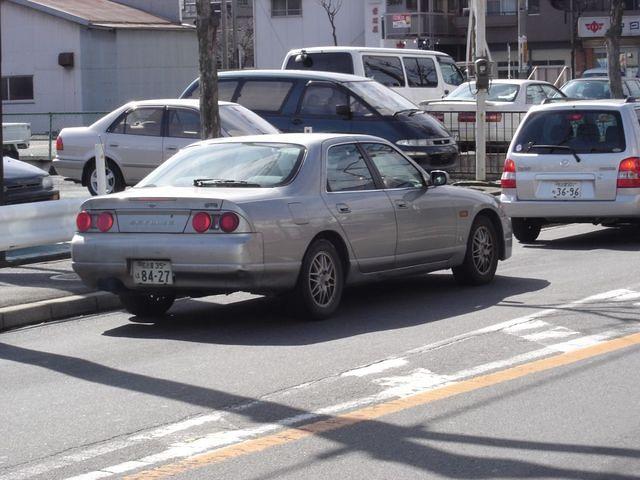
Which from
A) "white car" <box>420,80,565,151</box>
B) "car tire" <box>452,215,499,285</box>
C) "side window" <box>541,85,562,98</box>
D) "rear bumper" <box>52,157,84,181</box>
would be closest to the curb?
"car tire" <box>452,215,499,285</box>

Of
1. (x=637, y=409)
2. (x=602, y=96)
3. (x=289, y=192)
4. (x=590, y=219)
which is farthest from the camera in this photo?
(x=602, y=96)

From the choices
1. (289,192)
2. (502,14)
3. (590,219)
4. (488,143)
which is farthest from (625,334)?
(502,14)

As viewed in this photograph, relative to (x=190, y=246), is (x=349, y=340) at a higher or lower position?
lower

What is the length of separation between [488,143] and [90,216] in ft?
54.8

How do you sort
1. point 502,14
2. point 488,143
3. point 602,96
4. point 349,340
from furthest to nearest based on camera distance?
point 502,14
point 602,96
point 488,143
point 349,340

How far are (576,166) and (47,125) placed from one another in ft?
97.0

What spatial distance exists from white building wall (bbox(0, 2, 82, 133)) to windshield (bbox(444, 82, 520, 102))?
21493 millimetres

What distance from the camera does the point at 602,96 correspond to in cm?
3238

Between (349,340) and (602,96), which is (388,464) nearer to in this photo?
(349,340)

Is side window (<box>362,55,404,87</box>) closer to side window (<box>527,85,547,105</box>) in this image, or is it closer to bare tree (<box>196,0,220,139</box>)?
side window (<box>527,85,547,105</box>)

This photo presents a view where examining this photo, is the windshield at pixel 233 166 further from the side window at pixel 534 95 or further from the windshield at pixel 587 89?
the windshield at pixel 587 89

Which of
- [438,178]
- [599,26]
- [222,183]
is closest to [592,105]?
[438,178]

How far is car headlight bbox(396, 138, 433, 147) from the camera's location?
20109 millimetres

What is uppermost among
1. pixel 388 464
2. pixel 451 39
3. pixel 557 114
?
pixel 451 39
